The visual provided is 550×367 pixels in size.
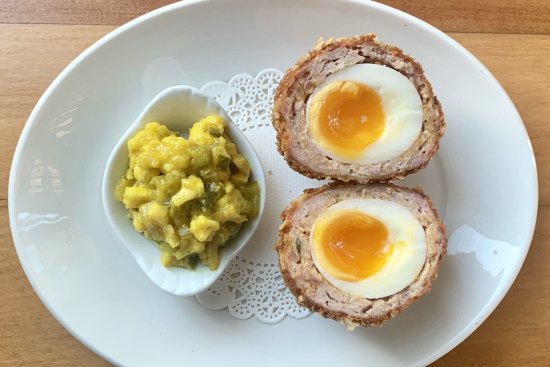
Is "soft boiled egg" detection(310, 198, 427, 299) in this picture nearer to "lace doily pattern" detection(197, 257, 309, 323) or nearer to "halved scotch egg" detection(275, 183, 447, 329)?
"halved scotch egg" detection(275, 183, 447, 329)

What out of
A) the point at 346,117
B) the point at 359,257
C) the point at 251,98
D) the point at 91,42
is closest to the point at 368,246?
the point at 359,257

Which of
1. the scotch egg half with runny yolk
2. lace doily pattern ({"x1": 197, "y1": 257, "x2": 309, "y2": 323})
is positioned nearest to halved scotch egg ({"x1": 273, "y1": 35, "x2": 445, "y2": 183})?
the scotch egg half with runny yolk

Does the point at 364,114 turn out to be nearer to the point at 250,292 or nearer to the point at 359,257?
the point at 359,257

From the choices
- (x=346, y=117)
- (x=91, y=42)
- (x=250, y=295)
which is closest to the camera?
(x=346, y=117)

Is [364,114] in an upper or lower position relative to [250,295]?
upper

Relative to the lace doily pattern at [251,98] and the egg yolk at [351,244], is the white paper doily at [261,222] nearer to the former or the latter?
the lace doily pattern at [251,98]

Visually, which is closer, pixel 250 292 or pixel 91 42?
pixel 250 292

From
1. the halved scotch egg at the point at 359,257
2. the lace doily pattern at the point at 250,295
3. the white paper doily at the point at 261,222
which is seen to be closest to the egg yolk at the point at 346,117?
the halved scotch egg at the point at 359,257
